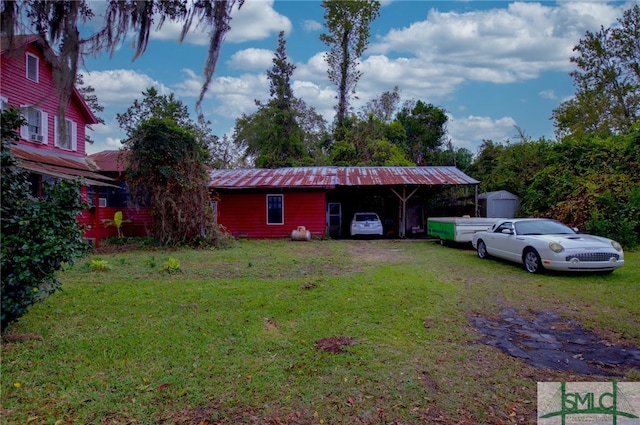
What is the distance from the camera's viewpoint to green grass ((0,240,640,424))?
127 inches

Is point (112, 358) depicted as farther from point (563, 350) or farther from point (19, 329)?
point (563, 350)

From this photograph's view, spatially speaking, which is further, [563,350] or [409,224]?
[409,224]

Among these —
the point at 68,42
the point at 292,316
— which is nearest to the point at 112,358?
the point at 292,316

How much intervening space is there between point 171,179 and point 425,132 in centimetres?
2602

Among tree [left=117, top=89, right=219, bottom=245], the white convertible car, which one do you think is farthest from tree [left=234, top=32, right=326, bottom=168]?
the white convertible car

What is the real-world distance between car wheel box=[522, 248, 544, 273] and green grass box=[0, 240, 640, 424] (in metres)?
0.28

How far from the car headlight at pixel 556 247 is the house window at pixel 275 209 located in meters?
12.4

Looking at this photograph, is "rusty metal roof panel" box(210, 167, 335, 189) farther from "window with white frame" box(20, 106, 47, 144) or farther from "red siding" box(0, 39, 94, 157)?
"window with white frame" box(20, 106, 47, 144)

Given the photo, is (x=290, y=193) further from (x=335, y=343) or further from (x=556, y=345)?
(x=556, y=345)

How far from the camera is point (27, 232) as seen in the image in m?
4.46

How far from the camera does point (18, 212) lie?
445 centimetres

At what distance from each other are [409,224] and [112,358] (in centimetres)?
2036

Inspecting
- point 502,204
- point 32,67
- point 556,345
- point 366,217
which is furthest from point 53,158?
point 502,204

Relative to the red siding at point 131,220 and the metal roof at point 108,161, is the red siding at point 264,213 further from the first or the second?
the metal roof at point 108,161
